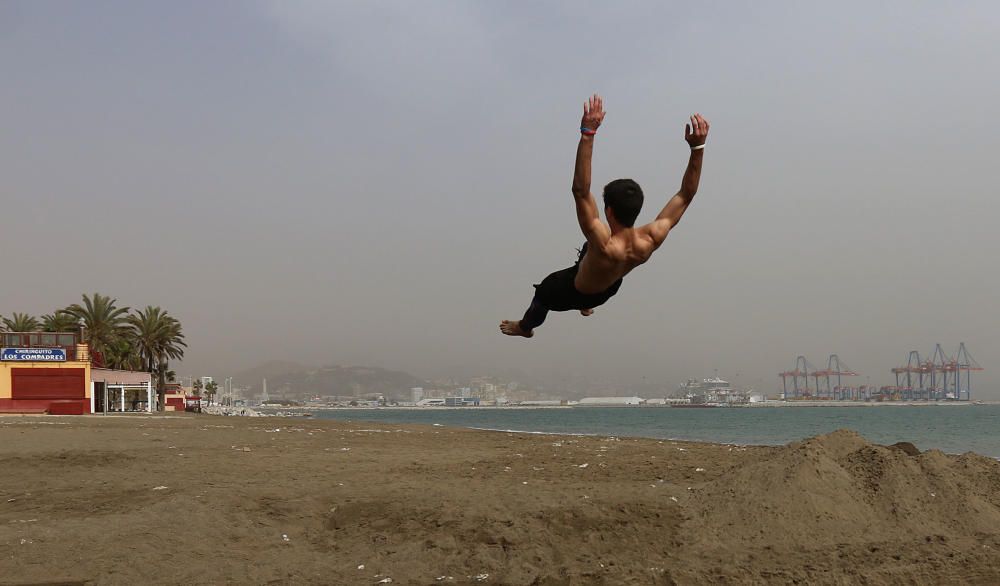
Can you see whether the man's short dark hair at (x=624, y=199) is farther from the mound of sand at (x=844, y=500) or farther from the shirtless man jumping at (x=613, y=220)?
the mound of sand at (x=844, y=500)

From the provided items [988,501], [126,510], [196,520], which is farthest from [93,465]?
[988,501]

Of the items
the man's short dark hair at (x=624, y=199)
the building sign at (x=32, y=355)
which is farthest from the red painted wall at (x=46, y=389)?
the man's short dark hair at (x=624, y=199)

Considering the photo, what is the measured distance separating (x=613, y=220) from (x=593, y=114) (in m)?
0.80

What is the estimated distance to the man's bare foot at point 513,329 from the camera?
651 cm

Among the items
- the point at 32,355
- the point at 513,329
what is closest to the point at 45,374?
the point at 32,355

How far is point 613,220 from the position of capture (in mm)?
5043

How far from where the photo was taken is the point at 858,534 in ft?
36.7

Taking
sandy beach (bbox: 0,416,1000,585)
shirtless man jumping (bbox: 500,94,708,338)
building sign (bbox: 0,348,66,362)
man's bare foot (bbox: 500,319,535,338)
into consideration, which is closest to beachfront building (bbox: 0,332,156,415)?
building sign (bbox: 0,348,66,362)

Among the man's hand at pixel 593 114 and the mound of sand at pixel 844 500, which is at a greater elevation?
the man's hand at pixel 593 114

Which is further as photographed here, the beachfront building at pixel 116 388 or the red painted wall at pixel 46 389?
the beachfront building at pixel 116 388

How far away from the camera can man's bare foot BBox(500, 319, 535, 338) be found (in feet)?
21.4

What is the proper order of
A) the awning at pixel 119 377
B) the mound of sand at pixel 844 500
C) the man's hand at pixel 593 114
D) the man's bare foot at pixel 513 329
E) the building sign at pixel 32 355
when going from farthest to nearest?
the awning at pixel 119 377 → the building sign at pixel 32 355 → the mound of sand at pixel 844 500 → the man's bare foot at pixel 513 329 → the man's hand at pixel 593 114

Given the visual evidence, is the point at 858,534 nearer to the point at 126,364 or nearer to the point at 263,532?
the point at 263,532

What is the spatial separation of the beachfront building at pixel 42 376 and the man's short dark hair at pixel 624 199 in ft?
203
